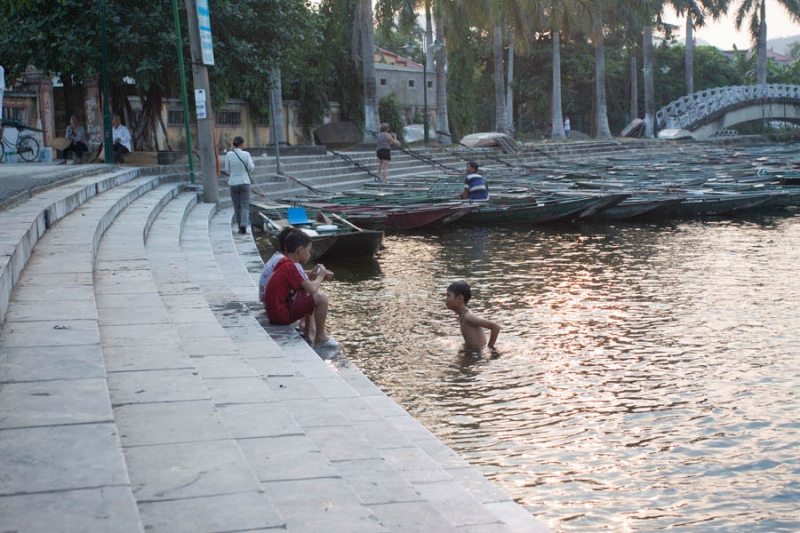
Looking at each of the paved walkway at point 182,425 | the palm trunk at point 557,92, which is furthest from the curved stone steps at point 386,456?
the palm trunk at point 557,92

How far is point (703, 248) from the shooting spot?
650 inches

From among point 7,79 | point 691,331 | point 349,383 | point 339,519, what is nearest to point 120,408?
point 339,519

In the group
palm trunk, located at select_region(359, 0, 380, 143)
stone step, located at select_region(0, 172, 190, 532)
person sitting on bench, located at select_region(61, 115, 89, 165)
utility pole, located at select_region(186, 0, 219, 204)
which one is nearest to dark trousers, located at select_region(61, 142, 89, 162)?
person sitting on bench, located at select_region(61, 115, 89, 165)

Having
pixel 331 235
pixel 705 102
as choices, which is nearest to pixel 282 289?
pixel 331 235

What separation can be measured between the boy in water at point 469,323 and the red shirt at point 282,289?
5.74 feet

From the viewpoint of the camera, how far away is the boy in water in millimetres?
8539

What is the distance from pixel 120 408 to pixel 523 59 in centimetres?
5437

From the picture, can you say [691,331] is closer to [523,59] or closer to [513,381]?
[513,381]

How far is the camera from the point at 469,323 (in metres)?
8.55

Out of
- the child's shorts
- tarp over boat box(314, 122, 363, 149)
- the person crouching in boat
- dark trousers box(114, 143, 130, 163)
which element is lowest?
the child's shorts

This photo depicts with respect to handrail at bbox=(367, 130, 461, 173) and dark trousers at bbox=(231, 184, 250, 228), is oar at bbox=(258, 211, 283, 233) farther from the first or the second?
handrail at bbox=(367, 130, 461, 173)

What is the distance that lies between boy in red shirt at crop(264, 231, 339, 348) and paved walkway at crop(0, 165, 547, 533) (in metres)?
0.17

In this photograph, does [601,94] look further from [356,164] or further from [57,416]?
[57,416]

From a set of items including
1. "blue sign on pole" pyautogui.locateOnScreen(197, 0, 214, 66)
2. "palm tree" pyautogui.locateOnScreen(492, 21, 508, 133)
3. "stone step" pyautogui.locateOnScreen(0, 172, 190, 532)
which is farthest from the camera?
"palm tree" pyautogui.locateOnScreen(492, 21, 508, 133)
